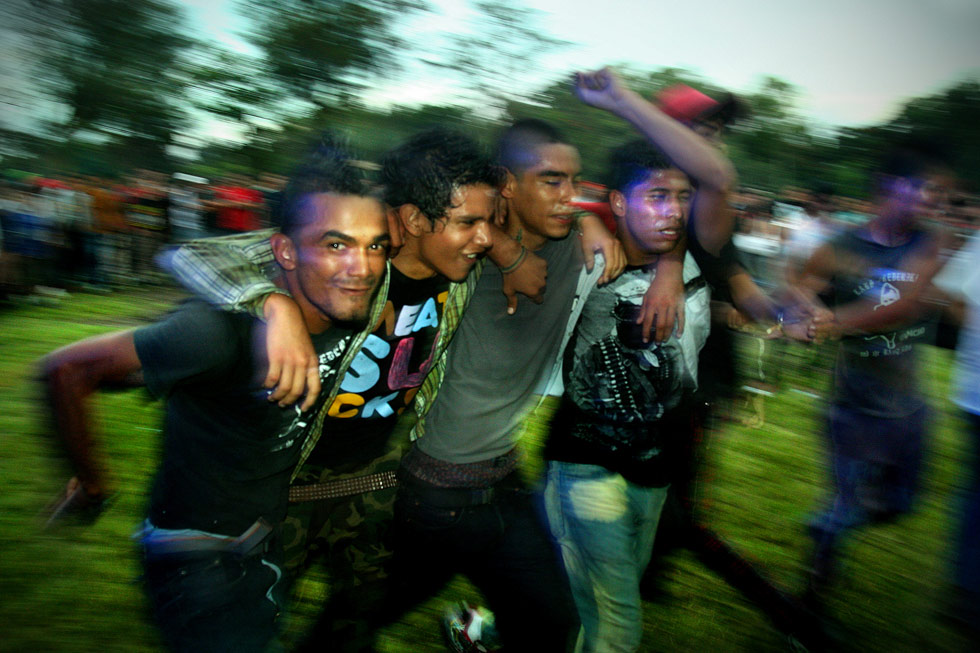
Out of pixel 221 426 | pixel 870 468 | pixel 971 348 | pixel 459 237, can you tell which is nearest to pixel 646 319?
pixel 459 237

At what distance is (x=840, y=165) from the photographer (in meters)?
29.1

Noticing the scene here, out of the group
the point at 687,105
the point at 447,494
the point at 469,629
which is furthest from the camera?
the point at 469,629

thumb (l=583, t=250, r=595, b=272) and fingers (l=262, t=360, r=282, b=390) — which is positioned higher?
thumb (l=583, t=250, r=595, b=272)

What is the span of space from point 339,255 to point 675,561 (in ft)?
8.90

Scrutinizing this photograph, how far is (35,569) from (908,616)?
425 centimetres

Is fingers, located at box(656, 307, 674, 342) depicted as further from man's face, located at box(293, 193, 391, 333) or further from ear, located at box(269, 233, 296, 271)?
ear, located at box(269, 233, 296, 271)

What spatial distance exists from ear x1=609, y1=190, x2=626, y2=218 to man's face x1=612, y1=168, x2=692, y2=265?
44 millimetres

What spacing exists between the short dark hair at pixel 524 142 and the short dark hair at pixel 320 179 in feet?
1.99

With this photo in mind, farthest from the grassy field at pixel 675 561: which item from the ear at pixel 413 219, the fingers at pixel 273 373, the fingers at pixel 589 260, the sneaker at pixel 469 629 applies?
the fingers at pixel 589 260

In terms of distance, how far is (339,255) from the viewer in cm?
192

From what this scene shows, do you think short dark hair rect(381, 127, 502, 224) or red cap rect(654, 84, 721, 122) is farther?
red cap rect(654, 84, 721, 122)

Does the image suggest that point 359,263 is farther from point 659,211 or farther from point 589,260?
point 659,211

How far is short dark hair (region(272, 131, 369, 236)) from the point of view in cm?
194

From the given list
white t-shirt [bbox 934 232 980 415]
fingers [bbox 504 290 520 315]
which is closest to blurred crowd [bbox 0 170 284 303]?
fingers [bbox 504 290 520 315]
